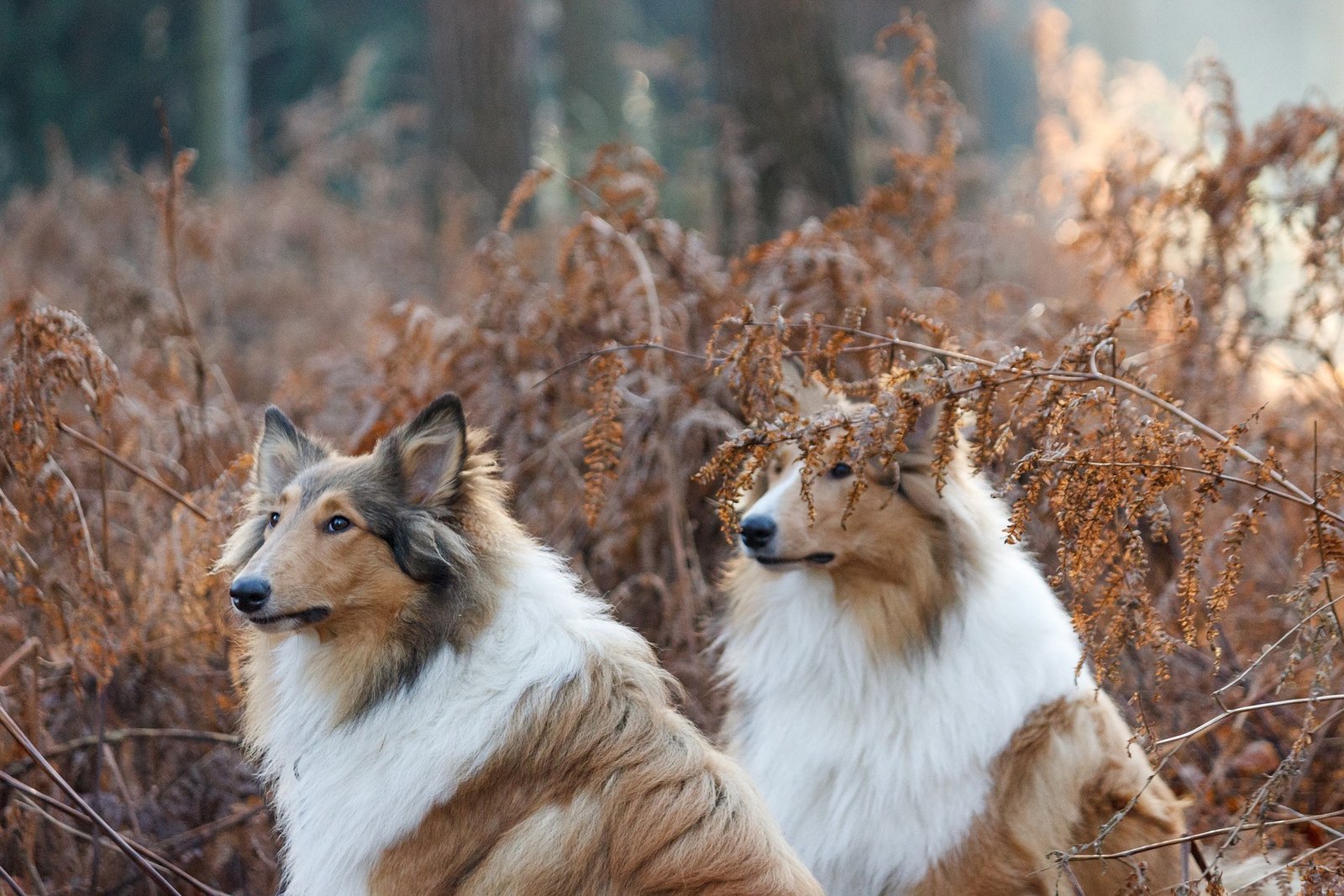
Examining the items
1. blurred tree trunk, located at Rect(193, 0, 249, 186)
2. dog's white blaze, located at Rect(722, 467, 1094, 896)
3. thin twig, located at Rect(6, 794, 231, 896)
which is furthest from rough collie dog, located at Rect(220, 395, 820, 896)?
blurred tree trunk, located at Rect(193, 0, 249, 186)

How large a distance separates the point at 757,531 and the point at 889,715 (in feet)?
2.53

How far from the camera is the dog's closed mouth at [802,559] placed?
13.0 feet

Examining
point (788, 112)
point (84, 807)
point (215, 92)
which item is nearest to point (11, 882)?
point (84, 807)

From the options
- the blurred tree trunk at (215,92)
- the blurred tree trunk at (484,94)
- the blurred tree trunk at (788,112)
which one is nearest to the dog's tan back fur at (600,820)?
the blurred tree trunk at (788,112)

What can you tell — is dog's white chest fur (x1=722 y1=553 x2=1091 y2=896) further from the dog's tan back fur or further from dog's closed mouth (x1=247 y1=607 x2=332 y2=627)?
dog's closed mouth (x1=247 y1=607 x2=332 y2=627)

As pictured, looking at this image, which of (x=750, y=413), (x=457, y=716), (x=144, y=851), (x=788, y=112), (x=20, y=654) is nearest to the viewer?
(x=457, y=716)

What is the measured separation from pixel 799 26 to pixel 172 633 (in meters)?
6.17

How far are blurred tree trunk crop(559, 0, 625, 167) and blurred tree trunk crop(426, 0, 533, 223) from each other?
206 inches

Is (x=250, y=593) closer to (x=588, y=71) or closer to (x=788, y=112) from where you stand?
(x=788, y=112)

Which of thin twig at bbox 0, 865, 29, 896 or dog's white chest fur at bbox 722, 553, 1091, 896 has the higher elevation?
dog's white chest fur at bbox 722, 553, 1091, 896

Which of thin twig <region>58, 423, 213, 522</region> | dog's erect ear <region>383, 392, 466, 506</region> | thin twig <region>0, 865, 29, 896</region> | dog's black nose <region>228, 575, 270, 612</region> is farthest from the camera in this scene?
thin twig <region>58, 423, 213, 522</region>

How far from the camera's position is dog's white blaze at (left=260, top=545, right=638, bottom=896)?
333 cm

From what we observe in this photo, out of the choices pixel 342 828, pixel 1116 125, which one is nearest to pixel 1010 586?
pixel 342 828

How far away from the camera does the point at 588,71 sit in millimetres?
19453
